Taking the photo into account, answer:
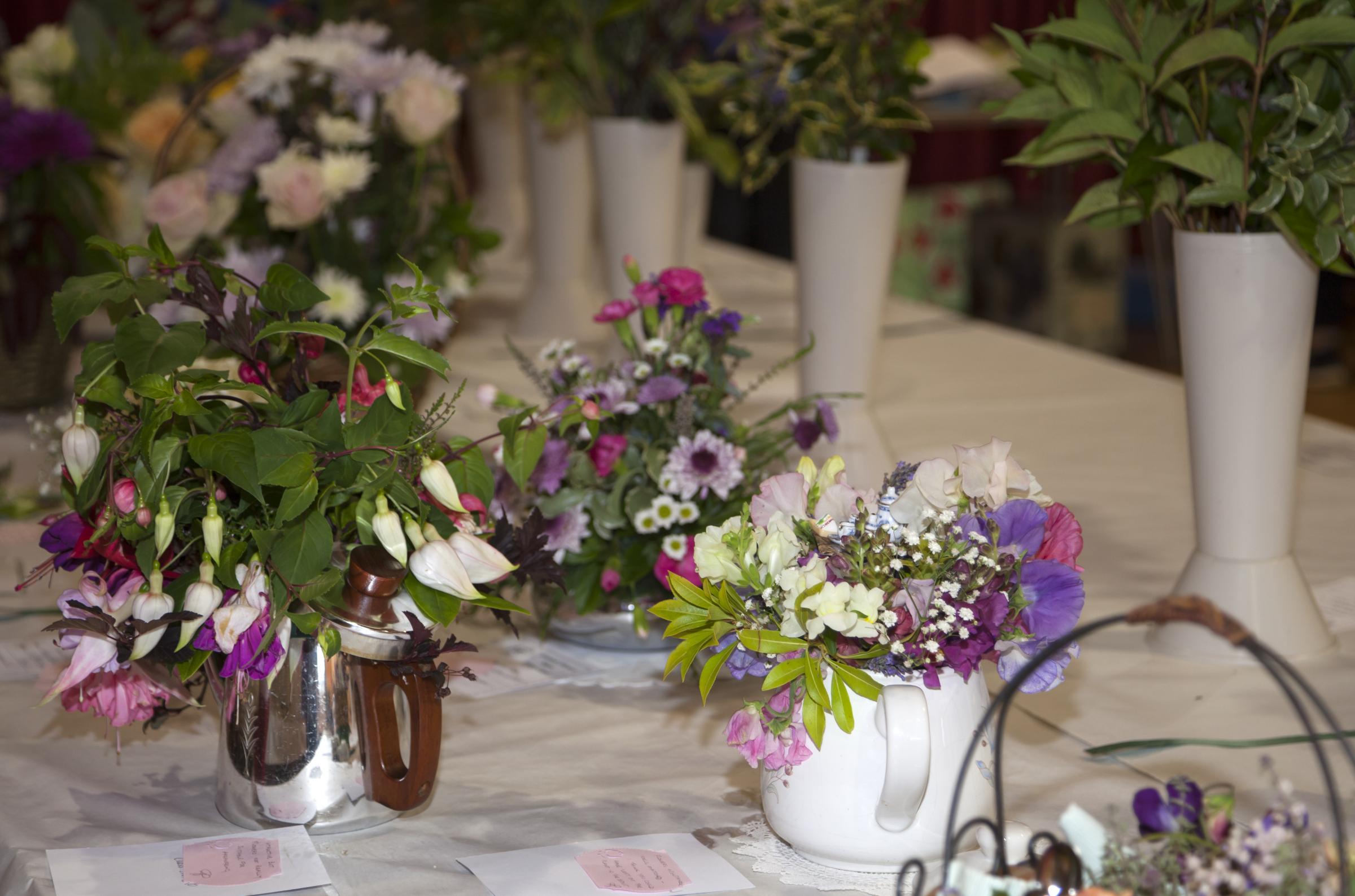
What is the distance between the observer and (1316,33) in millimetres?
930

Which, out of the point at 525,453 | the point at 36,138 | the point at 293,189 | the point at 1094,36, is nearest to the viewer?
the point at 525,453

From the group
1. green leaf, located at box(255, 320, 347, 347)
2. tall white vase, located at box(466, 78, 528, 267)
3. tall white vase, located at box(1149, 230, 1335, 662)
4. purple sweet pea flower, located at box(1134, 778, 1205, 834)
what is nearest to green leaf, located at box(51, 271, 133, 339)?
green leaf, located at box(255, 320, 347, 347)

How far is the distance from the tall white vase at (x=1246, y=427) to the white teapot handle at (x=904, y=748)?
460 mm

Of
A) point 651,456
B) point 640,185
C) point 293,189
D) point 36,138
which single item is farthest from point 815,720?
point 36,138

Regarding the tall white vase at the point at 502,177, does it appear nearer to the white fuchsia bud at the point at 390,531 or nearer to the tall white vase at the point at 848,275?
the tall white vase at the point at 848,275

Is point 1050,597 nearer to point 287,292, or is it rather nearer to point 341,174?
point 287,292

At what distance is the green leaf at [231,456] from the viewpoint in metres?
0.71

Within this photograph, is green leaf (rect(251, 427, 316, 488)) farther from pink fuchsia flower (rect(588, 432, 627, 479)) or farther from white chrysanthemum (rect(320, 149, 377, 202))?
white chrysanthemum (rect(320, 149, 377, 202))

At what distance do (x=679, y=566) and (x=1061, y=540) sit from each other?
1.10 feet

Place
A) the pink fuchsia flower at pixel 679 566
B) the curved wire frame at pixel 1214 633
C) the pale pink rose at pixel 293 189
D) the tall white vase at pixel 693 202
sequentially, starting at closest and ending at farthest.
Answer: the curved wire frame at pixel 1214 633, the pink fuchsia flower at pixel 679 566, the pale pink rose at pixel 293 189, the tall white vase at pixel 693 202

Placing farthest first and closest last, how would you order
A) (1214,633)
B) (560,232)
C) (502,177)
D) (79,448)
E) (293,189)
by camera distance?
(502,177)
(560,232)
(293,189)
(79,448)
(1214,633)

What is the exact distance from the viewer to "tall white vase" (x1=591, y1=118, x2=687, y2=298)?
71.3 inches

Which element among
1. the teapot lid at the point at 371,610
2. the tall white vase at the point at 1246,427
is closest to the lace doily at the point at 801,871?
the teapot lid at the point at 371,610

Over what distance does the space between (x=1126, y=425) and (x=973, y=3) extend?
3.88 metres
